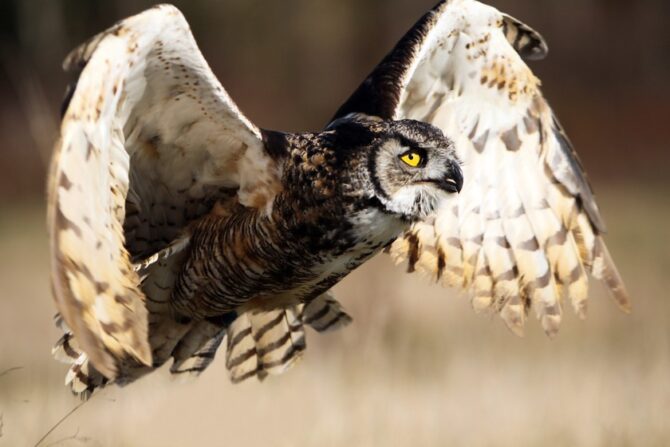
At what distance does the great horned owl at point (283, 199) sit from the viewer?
4.05m

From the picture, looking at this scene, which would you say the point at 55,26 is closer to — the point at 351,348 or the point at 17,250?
the point at 17,250

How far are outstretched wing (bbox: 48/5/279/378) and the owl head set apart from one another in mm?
446

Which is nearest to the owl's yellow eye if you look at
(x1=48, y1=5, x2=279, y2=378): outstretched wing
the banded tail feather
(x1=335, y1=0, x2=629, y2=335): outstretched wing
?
(x1=48, y1=5, x2=279, y2=378): outstretched wing

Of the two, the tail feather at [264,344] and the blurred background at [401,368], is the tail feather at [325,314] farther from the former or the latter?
the blurred background at [401,368]

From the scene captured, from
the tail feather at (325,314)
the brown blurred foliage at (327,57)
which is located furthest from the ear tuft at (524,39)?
the brown blurred foliage at (327,57)

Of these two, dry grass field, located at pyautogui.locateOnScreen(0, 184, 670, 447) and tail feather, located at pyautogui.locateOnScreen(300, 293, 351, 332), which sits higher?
tail feather, located at pyautogui.locateOnScreen(300, 293, 351, 332)

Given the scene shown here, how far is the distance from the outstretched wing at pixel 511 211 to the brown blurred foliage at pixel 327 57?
10.7 metres

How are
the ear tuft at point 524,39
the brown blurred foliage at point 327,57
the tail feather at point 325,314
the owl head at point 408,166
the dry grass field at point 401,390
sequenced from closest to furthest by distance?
the owl head at point 408,166 → the dry grass field at point 401,390 → the ear tuft at point 524,39 → the tail feather at point 325,314 → the brown blurred foliage at point 327,57

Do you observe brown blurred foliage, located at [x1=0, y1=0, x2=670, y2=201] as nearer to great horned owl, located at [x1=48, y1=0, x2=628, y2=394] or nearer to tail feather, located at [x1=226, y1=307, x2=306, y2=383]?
A: great horned owl, located at [x1=48, y1=0, x2=628, y2=394]

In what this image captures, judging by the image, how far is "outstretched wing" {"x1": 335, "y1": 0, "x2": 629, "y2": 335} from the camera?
6.01 meters

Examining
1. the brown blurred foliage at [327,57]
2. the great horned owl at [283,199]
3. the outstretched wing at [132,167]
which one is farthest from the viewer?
the brown blurred foliage at [327,57]

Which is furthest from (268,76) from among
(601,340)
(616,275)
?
(616,275)

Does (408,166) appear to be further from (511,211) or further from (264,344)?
(264,344)

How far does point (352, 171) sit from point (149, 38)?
3.09 ft
